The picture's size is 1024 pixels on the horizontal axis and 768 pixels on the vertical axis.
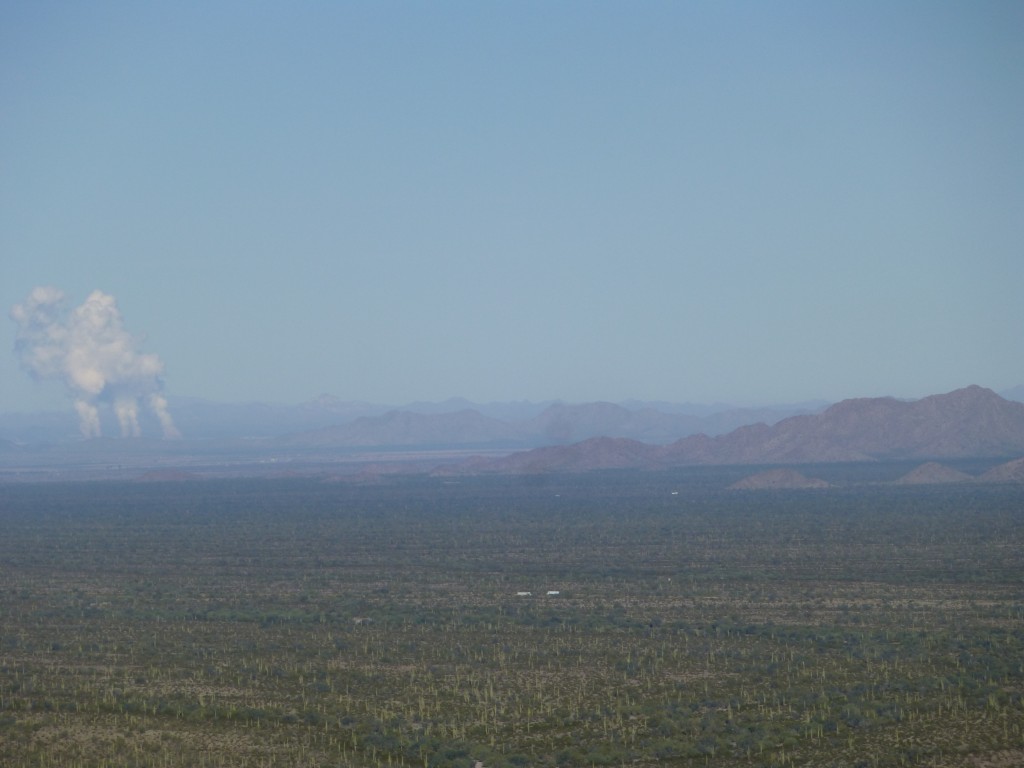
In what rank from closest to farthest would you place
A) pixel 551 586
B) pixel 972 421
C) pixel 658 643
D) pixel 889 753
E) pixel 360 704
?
1. pixel 889 753
2. pixel 360 704
3. pixel 658 643
4. pixel 551 586
5. pixel 972 421

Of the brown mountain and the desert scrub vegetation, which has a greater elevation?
the brown mountain

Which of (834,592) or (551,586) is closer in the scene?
(834,592)

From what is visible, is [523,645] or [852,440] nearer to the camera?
[523,645]

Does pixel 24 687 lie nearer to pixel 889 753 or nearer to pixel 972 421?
pixel 889 753

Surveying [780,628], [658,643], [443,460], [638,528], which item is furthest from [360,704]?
[443,460]

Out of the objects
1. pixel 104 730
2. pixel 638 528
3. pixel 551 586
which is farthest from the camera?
pixel 638 528
